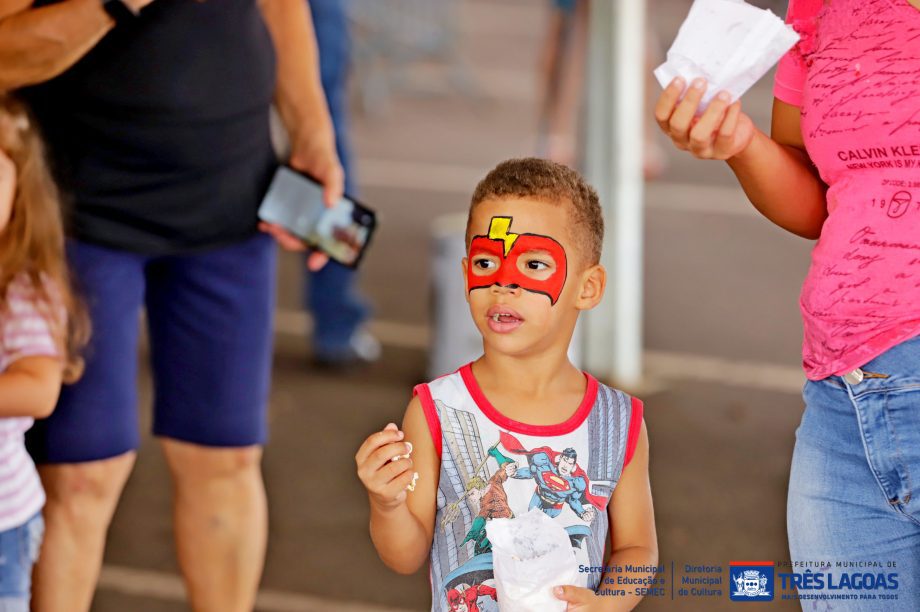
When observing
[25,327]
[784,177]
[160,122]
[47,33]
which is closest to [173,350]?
[25,327]

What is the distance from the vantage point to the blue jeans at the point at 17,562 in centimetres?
260

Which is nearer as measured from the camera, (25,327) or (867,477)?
(867,477)

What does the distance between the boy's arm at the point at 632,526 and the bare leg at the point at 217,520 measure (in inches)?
48.9

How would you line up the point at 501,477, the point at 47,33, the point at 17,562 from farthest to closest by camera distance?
the point at 17,562 < the point at 47,33 < the point at 501,477

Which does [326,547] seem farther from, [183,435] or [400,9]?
[400,9]

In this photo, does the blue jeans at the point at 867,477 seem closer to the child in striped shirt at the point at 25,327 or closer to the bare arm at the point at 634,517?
the bare arm at the point at 634,517

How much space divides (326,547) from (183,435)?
54.0 inches

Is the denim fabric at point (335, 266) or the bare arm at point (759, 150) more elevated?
the denim fabric at point (335, 266)

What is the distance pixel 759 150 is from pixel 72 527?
165 cm

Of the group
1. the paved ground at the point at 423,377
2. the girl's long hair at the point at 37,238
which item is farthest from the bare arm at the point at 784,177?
the girl's long hair at the point at 37,238

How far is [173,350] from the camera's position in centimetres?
292

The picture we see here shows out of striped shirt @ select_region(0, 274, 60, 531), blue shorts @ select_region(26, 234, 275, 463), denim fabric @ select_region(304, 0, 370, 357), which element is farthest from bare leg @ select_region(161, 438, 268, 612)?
denim fabric @ select_region(304, 0, 370, 357)

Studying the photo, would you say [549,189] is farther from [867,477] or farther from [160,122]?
[160,122]

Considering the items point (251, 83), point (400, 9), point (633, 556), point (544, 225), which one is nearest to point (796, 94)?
point (544, 225)
